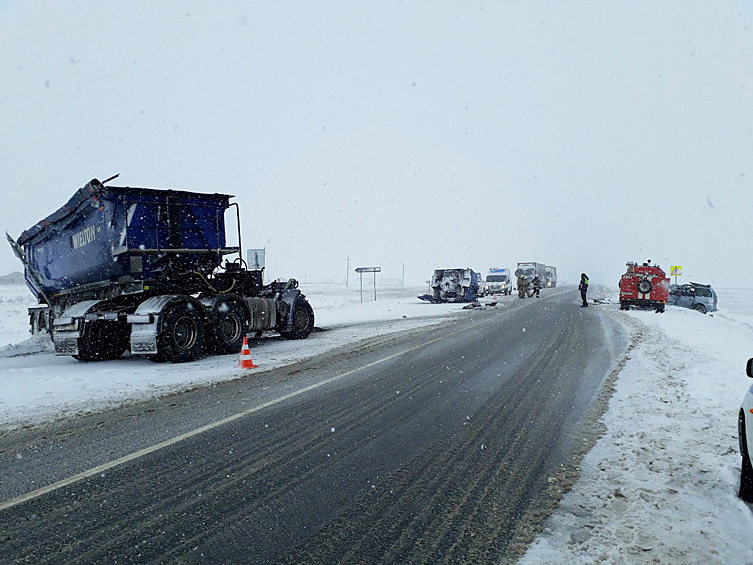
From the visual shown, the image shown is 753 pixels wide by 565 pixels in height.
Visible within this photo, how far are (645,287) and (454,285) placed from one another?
38.1 feet

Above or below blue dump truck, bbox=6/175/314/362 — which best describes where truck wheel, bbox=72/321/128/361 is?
below

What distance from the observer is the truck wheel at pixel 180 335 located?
30.9 ft

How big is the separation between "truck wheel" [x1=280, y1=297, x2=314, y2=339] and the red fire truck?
55.1 feet

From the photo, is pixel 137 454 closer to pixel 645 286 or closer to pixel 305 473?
A: pixel 305 473

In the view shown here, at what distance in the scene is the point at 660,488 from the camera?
142 inches

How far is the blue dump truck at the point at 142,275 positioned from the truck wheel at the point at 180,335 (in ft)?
0.07

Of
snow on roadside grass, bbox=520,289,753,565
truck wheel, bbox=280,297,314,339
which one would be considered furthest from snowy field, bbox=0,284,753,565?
A: truck wheel, bbox=280,297,314,339

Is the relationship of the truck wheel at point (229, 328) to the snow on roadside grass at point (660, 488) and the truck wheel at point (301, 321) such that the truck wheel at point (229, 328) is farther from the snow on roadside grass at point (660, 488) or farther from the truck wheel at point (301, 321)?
the snow on roadside grass at point (660, 488)

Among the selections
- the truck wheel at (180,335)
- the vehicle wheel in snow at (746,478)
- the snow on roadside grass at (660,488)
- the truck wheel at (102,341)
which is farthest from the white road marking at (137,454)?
the truck wheel at (102,341)

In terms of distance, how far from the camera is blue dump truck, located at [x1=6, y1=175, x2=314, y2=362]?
956 centimetres

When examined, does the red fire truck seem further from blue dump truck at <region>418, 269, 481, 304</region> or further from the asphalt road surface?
the asphalt road surface

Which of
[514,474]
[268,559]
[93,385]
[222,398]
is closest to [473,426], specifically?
[514,474]

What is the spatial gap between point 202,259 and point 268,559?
9.32m

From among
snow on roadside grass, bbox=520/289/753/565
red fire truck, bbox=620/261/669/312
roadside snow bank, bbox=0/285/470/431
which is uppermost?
red fire truck, bbox=620/261/669/312
